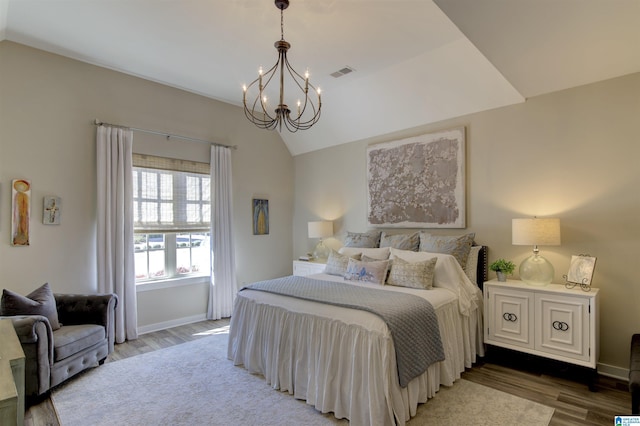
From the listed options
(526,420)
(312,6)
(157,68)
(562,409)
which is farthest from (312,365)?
(157,68)

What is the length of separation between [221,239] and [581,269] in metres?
4.22

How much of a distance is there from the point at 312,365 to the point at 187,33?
10.5 feet

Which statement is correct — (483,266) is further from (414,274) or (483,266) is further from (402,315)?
(402,315)

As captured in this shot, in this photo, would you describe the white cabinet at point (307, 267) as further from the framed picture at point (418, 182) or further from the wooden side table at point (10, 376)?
the wooden side table at point (10, 376)

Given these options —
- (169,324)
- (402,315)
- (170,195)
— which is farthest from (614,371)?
(170,195)

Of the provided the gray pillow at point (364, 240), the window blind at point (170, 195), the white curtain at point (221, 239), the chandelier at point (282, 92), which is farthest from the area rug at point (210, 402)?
the chandelier at point (282, 92)

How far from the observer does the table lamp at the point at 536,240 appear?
2977mm

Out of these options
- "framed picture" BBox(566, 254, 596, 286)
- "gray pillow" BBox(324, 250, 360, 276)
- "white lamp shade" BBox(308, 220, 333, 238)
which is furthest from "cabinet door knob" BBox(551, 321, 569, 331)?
"white lamp shade" BBox(308, 220, 333, 238)

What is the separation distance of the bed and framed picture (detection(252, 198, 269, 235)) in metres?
2.06

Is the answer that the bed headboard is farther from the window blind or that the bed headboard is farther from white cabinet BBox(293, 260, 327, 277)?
the window blind

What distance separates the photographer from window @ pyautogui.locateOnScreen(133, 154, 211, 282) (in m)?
4.24

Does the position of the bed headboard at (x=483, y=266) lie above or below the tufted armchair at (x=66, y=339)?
above

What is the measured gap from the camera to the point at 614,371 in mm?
2918

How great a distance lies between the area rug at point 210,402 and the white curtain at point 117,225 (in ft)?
2.70
